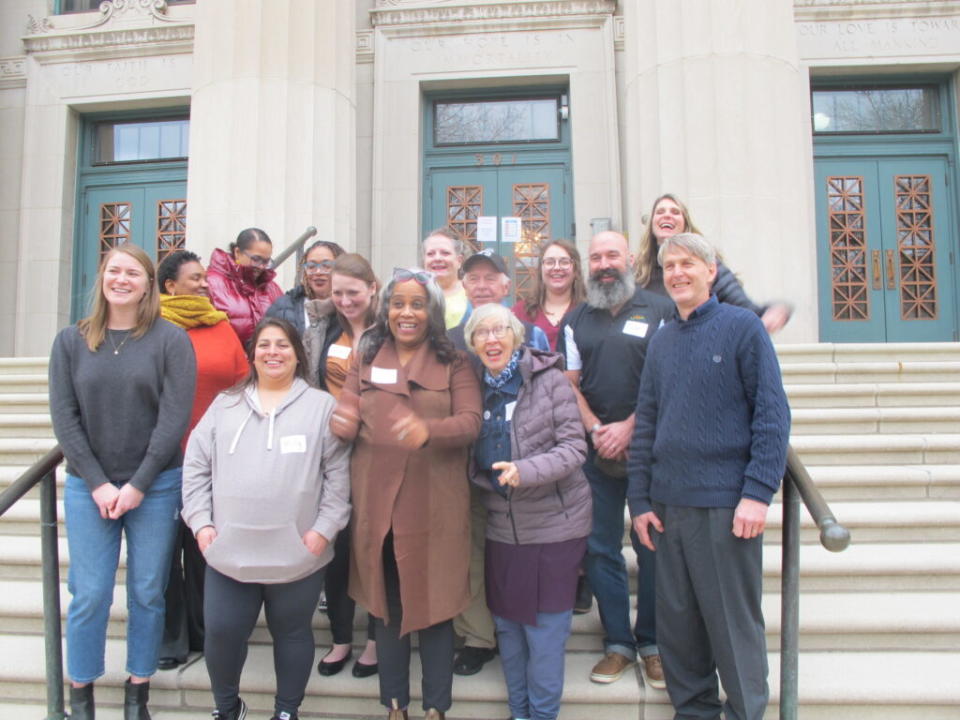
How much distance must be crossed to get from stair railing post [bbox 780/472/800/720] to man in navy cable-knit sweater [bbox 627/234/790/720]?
0.20m

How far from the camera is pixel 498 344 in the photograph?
262 centimetres

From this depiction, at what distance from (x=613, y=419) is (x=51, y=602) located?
2570 millimetres

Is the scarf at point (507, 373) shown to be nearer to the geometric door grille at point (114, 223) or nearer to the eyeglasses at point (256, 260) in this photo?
the eyeglasses at point (256, 260)

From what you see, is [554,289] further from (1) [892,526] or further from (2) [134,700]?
(2) [134,700]

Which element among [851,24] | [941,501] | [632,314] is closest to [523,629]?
[632,314]

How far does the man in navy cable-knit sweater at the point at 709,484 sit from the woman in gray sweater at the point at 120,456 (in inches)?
77.7

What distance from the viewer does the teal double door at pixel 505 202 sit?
830 centimetres

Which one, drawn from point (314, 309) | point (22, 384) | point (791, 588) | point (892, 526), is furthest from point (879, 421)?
point (22, 384)

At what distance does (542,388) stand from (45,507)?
7.24ft

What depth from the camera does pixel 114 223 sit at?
9062 mm

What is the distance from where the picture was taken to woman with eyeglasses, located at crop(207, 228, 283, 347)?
3.68 metres

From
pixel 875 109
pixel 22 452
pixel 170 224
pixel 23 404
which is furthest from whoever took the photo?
pixel 170 224

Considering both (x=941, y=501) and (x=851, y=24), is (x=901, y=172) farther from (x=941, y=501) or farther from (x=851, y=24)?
(x=941, y=501)

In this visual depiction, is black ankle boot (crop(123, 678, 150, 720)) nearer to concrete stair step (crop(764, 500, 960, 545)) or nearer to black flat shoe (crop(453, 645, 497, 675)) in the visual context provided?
black flat shoe (crop(453, 645, 497, 675))
